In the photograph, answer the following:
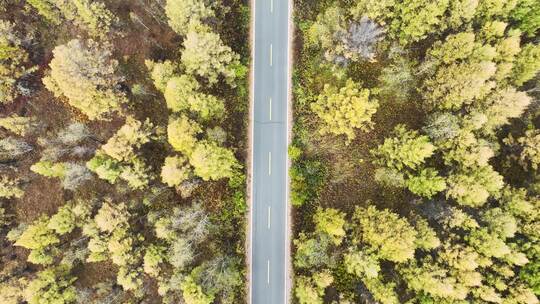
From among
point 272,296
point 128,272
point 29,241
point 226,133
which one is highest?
point 226,133

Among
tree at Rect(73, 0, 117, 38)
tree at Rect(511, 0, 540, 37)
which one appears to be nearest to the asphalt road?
tree at Rect(73, 0, 117, 38)

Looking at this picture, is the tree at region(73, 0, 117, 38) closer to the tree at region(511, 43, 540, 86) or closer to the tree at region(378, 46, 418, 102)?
the tree at region(378, 46, 418, 102)

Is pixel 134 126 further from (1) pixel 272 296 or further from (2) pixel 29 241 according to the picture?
(1) pixel 272 296

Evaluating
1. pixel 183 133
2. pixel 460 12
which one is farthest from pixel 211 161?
pixel 460 12

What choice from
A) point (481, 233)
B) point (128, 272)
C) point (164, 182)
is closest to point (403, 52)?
point (481, 233)

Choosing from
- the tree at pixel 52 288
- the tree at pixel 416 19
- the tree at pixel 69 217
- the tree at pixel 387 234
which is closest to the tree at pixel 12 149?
the tree at pixel 69 217

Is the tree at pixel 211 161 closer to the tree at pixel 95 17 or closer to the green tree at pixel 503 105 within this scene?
the tree at pixel 95 17
